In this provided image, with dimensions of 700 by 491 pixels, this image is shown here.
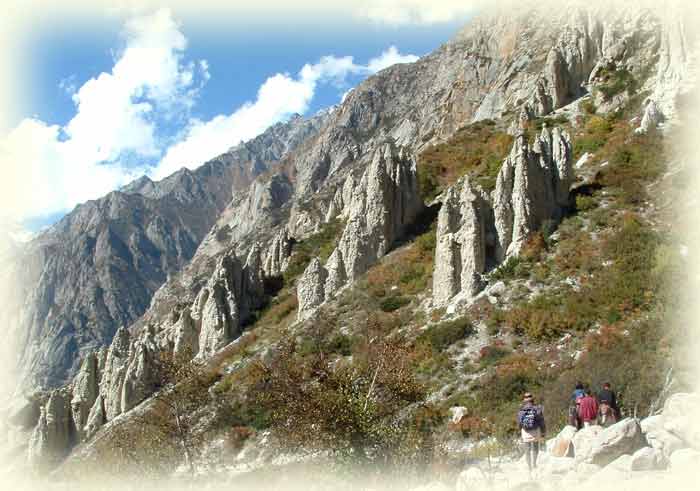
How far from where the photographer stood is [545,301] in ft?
73.6

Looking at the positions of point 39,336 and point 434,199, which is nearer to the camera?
point 434,199

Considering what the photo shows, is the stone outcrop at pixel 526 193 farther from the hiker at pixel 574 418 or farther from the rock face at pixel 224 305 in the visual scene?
the rock face at pixel 224 305

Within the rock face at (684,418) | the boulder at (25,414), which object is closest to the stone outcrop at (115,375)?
the boulder at (25,414)

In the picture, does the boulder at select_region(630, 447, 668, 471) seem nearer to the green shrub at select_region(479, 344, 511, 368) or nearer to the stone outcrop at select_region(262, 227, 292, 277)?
the green shrub at select_region(479, 344, 511, 368)

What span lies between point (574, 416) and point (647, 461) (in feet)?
9.43

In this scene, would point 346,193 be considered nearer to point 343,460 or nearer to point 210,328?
point 210,328

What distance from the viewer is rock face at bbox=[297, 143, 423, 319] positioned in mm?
33781

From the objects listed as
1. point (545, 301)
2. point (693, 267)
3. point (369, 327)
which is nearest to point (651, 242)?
point (693, 267)

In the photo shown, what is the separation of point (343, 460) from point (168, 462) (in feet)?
27.1

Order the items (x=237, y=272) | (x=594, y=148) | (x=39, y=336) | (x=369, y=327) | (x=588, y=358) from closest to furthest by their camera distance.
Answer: (x=588, y=358)
(x=369, y=327)
(x=594, y=148)
(x=237, y=272)
(x=39, y=336)

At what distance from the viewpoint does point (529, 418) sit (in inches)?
462

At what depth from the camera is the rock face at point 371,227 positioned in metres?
33.8

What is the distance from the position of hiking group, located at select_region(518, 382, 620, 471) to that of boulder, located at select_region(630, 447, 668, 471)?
6.78 feet

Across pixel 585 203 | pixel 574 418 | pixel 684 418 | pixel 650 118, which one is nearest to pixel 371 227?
pixel 585 203
